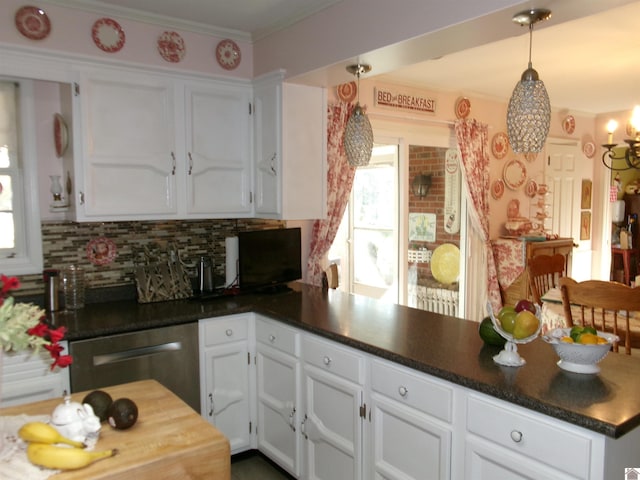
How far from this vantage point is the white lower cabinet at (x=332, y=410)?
2244 mm

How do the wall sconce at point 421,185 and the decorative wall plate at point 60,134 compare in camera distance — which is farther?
the wall sconce at point 421,185

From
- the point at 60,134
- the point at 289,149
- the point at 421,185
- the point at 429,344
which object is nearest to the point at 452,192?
the point at 421,185

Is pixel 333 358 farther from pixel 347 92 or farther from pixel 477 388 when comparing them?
pixel 347 92

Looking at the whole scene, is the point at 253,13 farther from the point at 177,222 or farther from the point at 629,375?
the point at 629,375

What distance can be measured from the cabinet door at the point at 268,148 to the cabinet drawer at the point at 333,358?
3.19 ft

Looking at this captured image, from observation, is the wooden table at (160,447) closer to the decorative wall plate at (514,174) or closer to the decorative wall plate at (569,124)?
the decorative wall plate at (514,174)

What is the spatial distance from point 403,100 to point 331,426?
109 inches

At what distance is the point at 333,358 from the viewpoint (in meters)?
2.37

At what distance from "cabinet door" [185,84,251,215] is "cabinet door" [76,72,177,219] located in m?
0.12

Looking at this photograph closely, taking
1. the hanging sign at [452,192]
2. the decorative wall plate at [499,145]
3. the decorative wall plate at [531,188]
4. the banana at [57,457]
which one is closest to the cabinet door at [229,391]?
the banana at [57,457]

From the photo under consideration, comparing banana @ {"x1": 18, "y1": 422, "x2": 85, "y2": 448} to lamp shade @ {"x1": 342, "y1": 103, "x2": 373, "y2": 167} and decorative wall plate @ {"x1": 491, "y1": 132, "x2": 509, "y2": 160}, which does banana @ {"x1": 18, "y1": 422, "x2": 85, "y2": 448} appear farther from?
decorative wall plate @ {"x1": 491, "y1": 132, "x2": 509, "y2": 160}

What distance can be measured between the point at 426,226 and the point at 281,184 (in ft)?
6.52

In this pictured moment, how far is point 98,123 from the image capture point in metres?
2.77

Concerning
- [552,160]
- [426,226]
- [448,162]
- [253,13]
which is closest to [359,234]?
[426,226]
